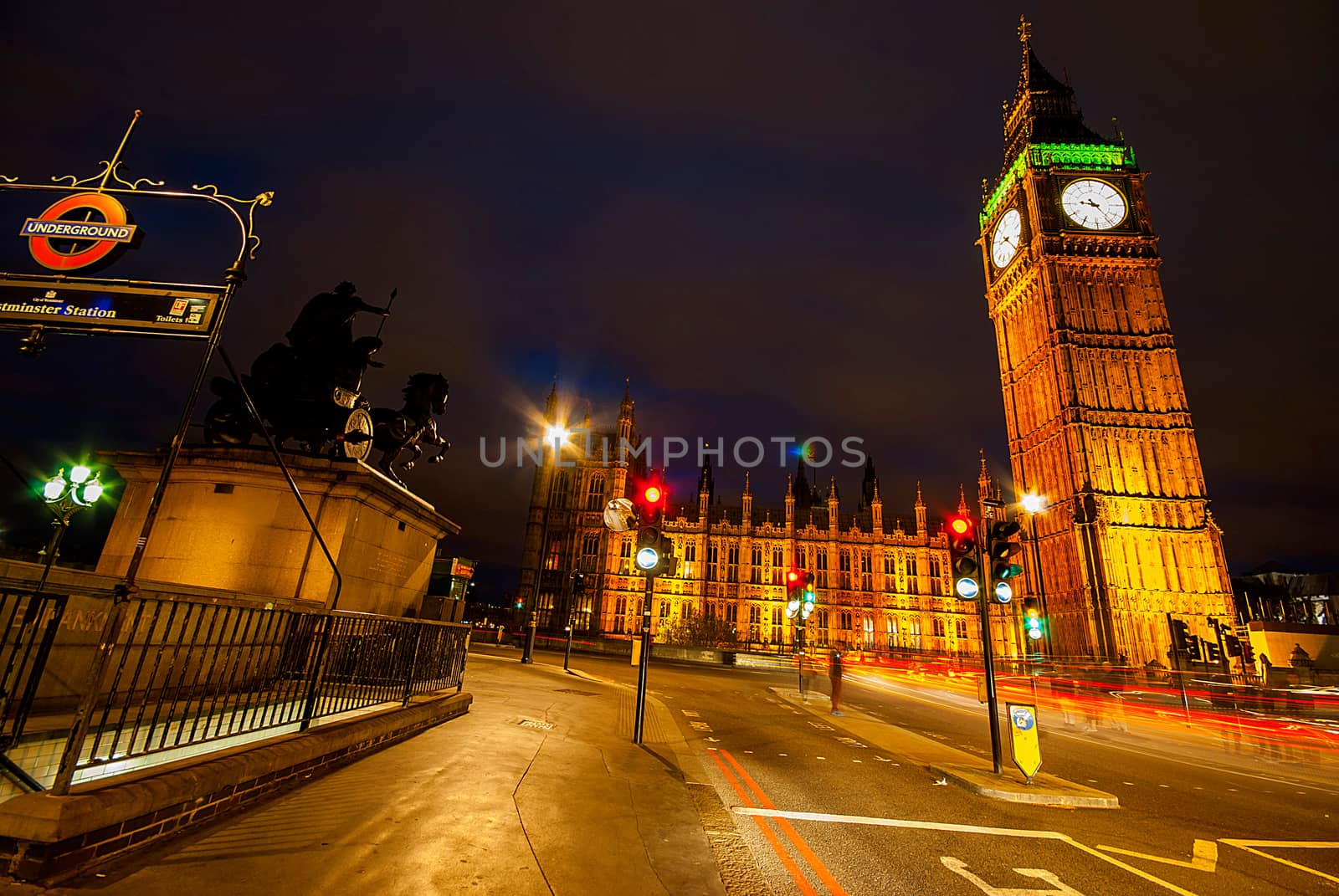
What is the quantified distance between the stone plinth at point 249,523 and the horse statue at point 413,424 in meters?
1.82

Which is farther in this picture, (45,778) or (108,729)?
(108,729)

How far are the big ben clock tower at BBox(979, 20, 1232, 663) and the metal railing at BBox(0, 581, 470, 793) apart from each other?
5458 centimetres

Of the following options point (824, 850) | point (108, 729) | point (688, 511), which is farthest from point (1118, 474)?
point (108, 729)

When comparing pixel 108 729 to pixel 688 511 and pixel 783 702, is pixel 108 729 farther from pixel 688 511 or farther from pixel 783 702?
pixel 688 511

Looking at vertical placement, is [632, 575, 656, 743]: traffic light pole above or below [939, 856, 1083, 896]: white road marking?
above

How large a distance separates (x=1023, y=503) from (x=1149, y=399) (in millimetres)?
53145

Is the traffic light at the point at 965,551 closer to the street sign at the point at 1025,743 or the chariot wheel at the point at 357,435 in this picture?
the street sign at the point at 1025,743

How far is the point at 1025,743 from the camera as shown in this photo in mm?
7480

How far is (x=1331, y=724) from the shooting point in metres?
21.0

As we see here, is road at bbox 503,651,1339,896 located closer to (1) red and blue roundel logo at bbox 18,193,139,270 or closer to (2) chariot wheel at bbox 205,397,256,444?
(1) red and blue roundel logo at bbox 18,193,139,270

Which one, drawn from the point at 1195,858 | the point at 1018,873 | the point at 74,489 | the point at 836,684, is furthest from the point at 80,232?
the point at 836,684

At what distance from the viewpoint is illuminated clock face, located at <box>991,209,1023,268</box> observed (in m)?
60.7

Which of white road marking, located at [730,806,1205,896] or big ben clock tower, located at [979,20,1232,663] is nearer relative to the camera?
white road marking, located at [730,806,1205,896]

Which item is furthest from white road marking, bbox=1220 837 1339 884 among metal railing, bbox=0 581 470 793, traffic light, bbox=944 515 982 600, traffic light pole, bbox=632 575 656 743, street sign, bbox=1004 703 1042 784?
metal railing, bbox=0 581 470 793
